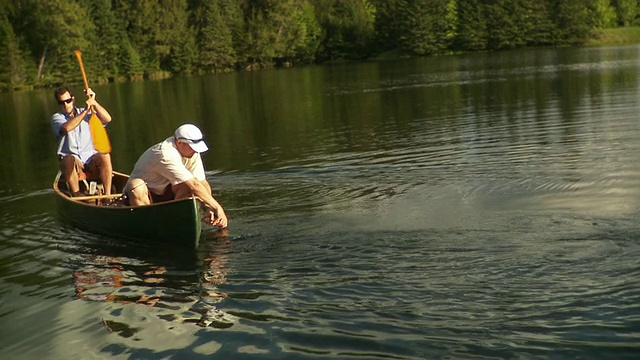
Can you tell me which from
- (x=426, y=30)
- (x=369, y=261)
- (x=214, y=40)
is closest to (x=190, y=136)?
(x=369, y=261)

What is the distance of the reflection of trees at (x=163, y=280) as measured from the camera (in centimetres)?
809

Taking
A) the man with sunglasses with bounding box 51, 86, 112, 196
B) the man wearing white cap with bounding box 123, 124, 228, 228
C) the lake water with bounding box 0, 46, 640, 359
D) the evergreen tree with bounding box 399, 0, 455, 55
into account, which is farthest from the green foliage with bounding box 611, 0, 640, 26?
the man wearing white cap with bounding box 123, 124, 228, 228

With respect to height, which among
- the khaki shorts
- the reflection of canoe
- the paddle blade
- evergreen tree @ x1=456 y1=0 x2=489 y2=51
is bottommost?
the reflection of canoe

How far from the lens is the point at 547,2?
9519 cm

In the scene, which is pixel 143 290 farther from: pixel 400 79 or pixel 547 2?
pixel 547 2

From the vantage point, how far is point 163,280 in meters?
9.41

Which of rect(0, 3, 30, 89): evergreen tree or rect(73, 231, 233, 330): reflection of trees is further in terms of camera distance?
rect(0, 3, 30, 89): evergreen tree

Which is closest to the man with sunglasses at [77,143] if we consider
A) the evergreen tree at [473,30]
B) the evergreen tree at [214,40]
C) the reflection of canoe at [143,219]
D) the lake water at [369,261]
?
the reflection of canoe at [143,219]

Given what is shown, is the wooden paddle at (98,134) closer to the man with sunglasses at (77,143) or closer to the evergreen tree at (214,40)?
the man with sunglasses at (77,143)

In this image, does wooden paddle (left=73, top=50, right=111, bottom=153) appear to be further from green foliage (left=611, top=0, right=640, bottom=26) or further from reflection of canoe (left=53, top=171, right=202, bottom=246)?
green foliage (left=611, top=0, right=640, bottom=26)

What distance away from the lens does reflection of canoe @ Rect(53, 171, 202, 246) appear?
34.6 ft

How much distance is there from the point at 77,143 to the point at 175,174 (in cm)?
391

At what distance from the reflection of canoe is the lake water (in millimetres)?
193

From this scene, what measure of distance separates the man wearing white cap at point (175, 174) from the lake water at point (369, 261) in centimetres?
63
